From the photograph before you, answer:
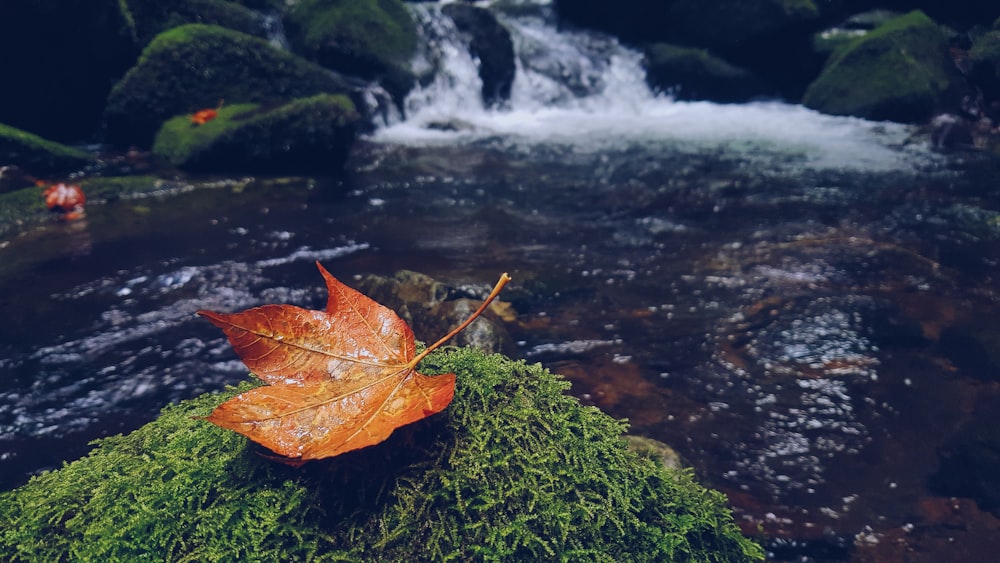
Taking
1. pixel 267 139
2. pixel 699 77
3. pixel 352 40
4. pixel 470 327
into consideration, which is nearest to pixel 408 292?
pixel 470 327

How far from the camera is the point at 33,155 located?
8125 millimetres

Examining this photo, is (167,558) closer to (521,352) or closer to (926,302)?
(521,352)

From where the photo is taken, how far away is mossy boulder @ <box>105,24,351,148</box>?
31.6ft

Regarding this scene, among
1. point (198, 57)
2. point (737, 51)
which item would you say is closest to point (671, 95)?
point (737, 51)

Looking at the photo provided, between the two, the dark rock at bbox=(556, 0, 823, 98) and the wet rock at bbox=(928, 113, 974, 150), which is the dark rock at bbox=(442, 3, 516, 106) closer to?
the dark rock at bbox=(556, 0, 823, 98)

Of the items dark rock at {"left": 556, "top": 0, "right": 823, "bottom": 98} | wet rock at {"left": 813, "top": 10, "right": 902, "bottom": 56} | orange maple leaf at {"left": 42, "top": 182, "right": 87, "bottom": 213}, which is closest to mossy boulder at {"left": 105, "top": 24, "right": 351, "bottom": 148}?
orange maple leaf at {"left": 42, "top": 182, "right": 87, "bottom": 213}

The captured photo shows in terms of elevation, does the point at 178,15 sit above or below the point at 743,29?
below

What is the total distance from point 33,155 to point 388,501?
868 centimetres

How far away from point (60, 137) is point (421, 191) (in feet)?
18.2

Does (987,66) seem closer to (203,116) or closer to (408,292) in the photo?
(408,292)

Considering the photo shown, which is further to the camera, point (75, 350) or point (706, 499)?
point (75, 350)

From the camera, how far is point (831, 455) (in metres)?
3.81

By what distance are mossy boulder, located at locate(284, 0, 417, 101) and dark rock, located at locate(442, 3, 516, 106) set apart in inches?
73.3

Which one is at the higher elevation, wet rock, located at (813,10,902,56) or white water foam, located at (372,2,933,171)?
wet rock, located at (813,10,902,56)
